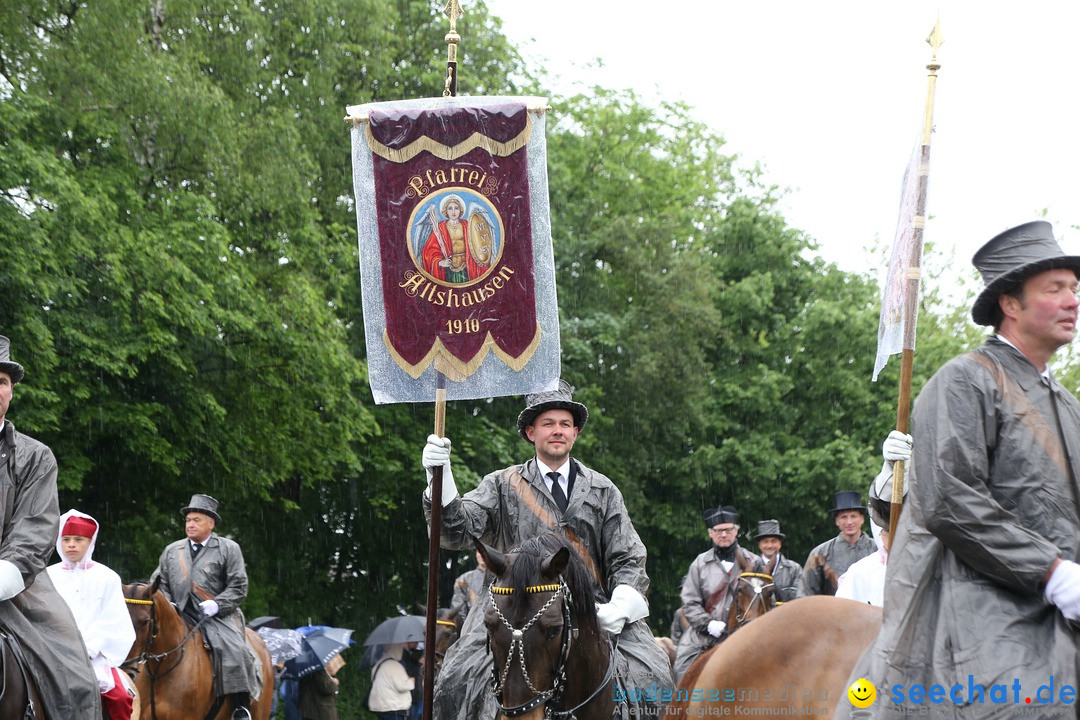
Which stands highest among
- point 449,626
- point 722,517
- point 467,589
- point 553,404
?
point 553,404

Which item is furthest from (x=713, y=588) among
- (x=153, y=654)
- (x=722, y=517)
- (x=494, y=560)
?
(x=494, y=560)

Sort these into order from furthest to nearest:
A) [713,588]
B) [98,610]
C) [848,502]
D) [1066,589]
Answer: [713,588] < [848,502] < [98,610] < [1066,589]

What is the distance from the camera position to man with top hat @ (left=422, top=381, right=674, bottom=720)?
7031 millimetres

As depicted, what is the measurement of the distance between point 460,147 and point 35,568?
3.00m

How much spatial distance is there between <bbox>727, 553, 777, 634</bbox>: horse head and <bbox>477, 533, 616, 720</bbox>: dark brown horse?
23.0ft

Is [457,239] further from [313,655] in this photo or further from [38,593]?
[313,655]

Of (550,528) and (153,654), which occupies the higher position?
(550,528)

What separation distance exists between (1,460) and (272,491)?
19.1 metres

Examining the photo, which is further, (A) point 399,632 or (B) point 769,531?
(A) point 399,632

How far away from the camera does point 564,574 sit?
21.0ft

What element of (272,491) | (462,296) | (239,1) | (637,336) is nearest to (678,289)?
(637,336)

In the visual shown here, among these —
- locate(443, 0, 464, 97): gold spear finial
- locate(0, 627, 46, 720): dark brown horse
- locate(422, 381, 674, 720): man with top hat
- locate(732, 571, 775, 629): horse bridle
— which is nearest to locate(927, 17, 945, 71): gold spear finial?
locate(443, 0, 464, 97): gold spear finial

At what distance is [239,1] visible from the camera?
2269 cm

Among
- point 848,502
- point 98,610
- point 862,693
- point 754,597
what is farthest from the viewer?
point 848,502
